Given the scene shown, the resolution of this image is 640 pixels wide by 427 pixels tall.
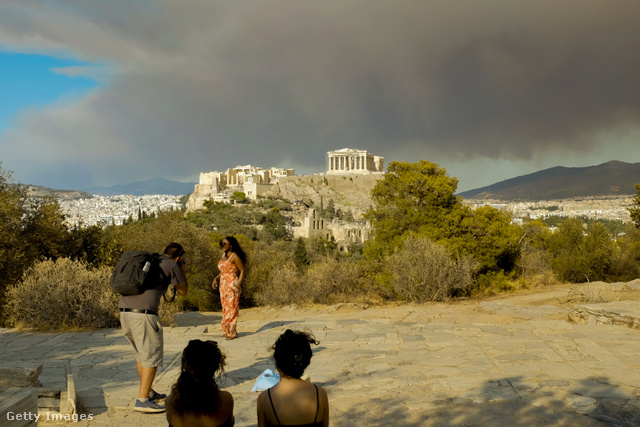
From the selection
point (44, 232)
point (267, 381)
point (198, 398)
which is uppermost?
point (44, 232)

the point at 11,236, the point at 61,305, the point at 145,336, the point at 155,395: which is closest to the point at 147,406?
the point at 155,395

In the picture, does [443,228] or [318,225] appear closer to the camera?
[443,228]

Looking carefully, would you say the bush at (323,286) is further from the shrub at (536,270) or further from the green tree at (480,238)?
the shrub at (536,270)

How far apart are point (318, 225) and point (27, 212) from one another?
5350cm

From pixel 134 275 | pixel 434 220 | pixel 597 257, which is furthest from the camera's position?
pixel 597 257

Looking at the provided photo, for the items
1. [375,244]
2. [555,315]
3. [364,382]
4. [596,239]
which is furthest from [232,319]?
[596,239]

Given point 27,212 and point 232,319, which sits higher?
point 27,212

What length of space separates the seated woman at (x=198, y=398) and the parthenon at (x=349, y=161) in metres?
108

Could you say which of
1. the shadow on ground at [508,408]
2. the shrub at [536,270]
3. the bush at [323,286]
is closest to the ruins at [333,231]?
the shrub at [536,270]

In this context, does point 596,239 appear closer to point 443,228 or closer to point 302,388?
point 443,228

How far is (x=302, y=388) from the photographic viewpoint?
266 centimetres

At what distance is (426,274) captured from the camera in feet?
40.7

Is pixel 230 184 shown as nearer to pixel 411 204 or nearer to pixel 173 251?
pixel 411 204

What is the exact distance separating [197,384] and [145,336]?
1.62m
